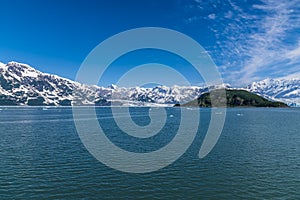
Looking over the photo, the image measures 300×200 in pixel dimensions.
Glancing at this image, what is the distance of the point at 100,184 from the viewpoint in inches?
1565

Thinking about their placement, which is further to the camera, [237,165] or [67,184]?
[237,165]

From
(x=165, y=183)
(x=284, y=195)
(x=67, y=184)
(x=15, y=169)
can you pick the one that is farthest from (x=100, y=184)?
(x=284, y=195)

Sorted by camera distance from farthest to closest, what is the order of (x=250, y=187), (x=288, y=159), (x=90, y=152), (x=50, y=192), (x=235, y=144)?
1. (x=235, y=144)
2. (x=90, y=152)
3. (x=288, y=159)
4. (x=250, y=187)
5. (x=50, y=192)

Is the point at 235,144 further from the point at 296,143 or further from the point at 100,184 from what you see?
the point at 100,184

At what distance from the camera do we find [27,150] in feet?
208

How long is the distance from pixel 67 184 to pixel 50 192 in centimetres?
341

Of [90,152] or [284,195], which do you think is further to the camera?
[90,152]

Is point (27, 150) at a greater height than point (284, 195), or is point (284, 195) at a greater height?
point (27, 150)

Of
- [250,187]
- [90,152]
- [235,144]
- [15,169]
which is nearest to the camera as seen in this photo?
[250,187]

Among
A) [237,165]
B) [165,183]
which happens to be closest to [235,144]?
[237,165]

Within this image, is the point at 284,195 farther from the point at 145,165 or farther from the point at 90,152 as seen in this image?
the point at 90,152

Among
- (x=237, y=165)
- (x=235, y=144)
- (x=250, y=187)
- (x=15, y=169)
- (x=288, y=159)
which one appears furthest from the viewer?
(x=235, y=144)

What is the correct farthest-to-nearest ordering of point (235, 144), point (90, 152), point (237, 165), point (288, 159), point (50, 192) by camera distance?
point (235, 144)
point (90, 152)
point (288, 159)
point (237, 165)
point (50, 192)

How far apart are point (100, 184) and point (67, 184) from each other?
5059 millimetres
